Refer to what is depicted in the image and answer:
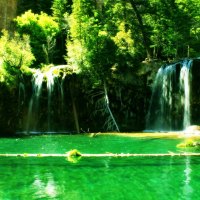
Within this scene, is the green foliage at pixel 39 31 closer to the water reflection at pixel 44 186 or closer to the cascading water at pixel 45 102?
the cascading water at pixel 45 102

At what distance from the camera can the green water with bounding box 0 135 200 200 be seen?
11.1 metres

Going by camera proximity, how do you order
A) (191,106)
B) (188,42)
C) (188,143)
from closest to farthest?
(188,143) < (191,106) < (188,42)

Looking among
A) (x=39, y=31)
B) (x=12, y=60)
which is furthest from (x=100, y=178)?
(x=39, y=31)

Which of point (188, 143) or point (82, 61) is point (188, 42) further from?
point (188, 143)

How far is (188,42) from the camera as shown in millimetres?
38562

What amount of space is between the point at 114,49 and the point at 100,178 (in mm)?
23832

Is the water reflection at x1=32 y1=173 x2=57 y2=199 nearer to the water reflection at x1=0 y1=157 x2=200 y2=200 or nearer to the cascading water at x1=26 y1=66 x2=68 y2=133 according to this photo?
the water reflection at x1=0 y1=157 x2=200 y2=200

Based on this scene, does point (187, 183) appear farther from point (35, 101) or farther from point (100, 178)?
→ point (35, 101)

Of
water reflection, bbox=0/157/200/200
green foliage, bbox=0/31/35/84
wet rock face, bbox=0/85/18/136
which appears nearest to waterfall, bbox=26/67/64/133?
wet rock face, bbox=0/85/18/136

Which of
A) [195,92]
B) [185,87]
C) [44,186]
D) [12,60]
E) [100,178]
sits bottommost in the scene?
[44,186]

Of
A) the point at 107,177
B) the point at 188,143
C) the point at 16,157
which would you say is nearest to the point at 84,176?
the point at 107,177

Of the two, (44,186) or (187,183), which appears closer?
(44,186)

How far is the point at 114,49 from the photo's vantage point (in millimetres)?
36062

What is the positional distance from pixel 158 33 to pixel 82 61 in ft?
27.8
